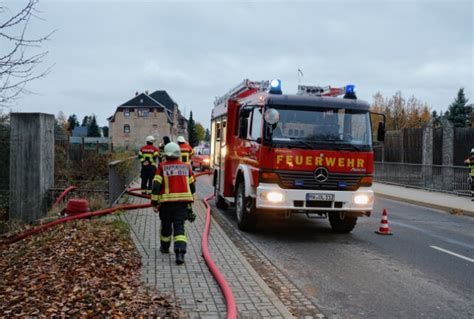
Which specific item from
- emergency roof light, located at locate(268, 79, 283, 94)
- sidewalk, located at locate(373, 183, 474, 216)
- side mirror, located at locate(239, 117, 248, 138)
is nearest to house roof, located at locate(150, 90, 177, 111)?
sidewalk, located at locate(373, 183, 474, 216)

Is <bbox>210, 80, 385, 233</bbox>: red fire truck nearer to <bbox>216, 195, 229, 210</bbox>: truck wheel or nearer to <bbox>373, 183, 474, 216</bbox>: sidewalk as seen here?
<bbox>216, 195, 229, 210</bbox>: truck wheel

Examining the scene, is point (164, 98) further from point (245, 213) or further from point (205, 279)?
point (205, 279)

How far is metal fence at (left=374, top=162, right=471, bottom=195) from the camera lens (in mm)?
19328

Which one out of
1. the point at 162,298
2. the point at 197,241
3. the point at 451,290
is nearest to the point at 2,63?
the point at 162,298

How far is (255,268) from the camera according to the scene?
22.9 ft

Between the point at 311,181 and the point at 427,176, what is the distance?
14.6m

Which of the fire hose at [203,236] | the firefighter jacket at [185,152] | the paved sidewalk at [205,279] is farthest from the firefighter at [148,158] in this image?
the paved sidewalk at [205,279]

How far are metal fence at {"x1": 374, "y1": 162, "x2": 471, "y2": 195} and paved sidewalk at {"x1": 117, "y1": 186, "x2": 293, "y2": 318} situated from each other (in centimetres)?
1398

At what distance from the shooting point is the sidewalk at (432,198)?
15.6 m

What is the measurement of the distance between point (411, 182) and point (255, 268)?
58.6 ft

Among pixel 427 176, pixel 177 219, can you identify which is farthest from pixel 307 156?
pixel 427 176

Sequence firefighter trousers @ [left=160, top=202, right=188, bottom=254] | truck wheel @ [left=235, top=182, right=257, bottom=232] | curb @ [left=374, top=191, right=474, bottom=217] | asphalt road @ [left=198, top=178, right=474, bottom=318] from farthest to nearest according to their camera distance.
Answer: curb @ [left=374, top=191, right=474, bottom=217]
truck wheel @ [left=235, top=182, right=257, bottom=232]
firefighter trousers @ [left=160, top=202, right=188, bottom=254]
asphalt road @ [left=198, top=178, right=474, bottom=318]

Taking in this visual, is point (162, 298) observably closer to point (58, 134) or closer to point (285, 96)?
point (285, 96)

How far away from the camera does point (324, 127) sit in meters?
9.00
